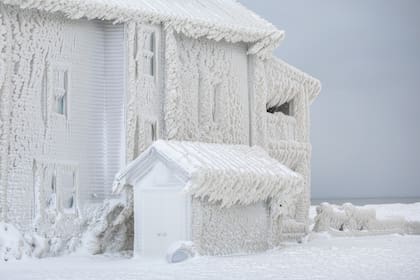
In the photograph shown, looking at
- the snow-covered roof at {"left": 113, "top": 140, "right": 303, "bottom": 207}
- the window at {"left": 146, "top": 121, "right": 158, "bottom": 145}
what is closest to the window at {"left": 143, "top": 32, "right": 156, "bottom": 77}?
the window at {"left": 146, "top": 121, "right": 158, "bottom": 145}

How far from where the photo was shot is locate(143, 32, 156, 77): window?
24.2 m

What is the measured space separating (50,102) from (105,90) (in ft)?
7.14

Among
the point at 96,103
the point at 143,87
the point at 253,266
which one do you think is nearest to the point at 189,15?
the point at 143,87

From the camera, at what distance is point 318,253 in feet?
73.6

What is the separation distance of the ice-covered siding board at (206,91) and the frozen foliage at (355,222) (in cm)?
662

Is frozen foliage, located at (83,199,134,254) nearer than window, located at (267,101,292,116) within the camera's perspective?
Answer: Yes

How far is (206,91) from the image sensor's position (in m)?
25.9

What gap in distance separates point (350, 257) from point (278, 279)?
542 centimetres

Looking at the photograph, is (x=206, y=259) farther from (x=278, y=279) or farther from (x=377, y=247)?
(x=377, y=247)

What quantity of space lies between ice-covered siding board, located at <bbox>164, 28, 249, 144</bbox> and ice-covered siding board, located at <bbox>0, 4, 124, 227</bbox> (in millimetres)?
1780

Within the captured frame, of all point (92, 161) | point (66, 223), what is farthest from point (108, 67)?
point (66, 223)

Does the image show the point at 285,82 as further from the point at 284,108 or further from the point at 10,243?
the point at 10,243

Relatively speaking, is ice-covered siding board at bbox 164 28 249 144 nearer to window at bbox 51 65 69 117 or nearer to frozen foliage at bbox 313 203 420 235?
window at bbox 51 65 69 117

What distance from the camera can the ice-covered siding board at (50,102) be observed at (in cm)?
2117
